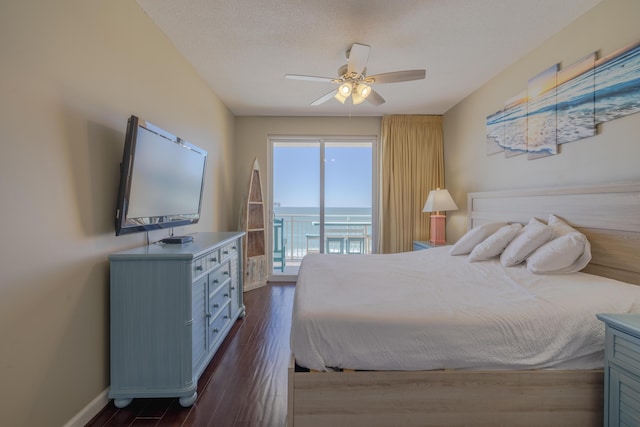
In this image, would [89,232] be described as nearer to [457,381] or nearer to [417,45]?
[457,381]

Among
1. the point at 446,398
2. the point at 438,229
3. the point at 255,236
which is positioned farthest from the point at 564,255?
the point at 255,236

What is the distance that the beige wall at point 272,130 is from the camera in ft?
13.8

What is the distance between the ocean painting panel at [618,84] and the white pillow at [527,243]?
0.83 m

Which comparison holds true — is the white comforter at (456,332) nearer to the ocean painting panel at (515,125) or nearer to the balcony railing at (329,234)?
the ocean painting panel at (515,125)

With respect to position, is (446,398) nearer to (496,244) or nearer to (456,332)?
(456,332)

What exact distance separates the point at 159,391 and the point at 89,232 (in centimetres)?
101

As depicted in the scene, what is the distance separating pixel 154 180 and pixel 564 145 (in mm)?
3111

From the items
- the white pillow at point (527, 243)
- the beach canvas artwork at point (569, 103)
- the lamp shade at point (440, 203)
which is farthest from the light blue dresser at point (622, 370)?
the lamp shade at point (440, 203)

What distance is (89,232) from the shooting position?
1.51 m

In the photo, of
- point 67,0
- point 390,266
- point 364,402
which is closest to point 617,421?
point 364,402

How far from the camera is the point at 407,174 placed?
4.14m

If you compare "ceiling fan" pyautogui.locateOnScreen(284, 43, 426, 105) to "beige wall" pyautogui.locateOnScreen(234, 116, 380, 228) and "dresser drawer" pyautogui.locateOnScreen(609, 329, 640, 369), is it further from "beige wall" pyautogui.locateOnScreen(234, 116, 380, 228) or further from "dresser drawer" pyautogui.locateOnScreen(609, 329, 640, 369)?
"dresser drawer" pyautogui.locateOnScreen(609, 329, 640, 369)

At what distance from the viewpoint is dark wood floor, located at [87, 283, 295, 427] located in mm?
1521

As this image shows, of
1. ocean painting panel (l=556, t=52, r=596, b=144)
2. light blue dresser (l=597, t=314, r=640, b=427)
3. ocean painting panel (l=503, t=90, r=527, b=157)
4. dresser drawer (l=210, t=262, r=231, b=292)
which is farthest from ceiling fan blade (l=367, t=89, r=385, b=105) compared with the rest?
light blue dresser (l=597, t=314, r=640, b=427)
